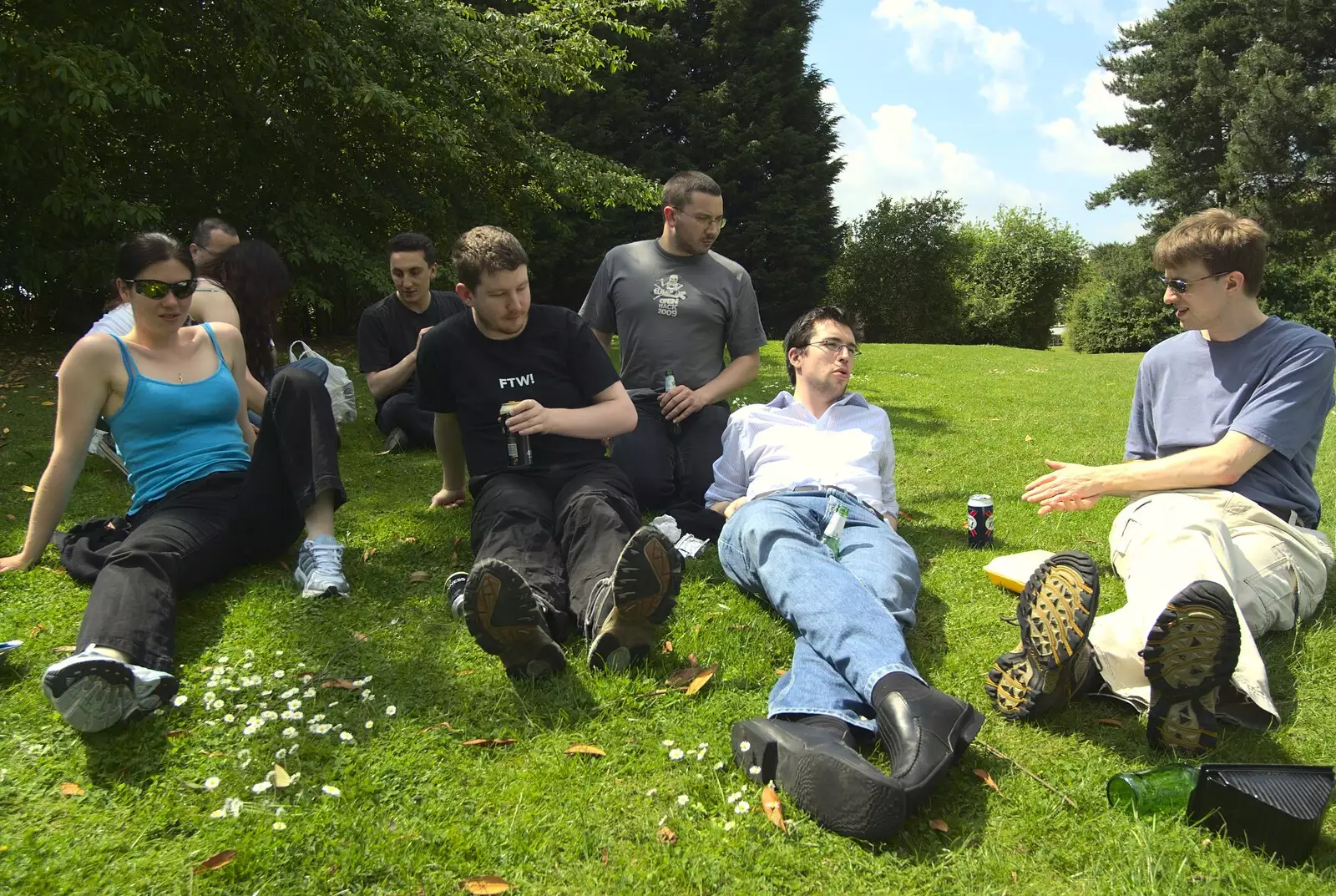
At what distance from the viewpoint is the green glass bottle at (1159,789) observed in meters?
2.45

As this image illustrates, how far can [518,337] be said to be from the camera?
441 cm

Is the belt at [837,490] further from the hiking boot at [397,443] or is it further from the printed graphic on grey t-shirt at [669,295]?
the hiking boot at [397,443]

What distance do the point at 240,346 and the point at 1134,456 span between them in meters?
4.31

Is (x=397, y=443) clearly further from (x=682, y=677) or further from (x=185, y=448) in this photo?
(x=682, y=677)

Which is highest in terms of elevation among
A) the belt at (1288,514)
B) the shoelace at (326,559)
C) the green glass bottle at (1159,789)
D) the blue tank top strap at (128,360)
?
the blue tank top strap at (128,360)

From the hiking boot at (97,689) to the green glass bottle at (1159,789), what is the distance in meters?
2.97

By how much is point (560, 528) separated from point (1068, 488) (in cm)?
209

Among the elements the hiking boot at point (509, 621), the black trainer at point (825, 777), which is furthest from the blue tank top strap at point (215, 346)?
the black trainer at point (825, 777)

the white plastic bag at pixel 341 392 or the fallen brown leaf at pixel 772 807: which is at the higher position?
the white plastic bag at pixel 341 392

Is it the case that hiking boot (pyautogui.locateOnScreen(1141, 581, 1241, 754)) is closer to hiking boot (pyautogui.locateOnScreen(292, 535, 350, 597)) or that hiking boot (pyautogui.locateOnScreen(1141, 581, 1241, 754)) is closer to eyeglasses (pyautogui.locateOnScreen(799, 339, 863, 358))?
eyeglasses (pyautogui.locateOnScreen(799, 339, 863, 358))

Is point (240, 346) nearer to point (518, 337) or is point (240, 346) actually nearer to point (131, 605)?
point (518, 337)

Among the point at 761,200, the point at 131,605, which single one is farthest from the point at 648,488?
the point at 761,200

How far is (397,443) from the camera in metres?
7.32

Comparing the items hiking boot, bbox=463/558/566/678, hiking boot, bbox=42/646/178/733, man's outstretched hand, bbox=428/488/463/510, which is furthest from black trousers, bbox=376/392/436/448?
hiking boot, bbox=42/646/178/733
